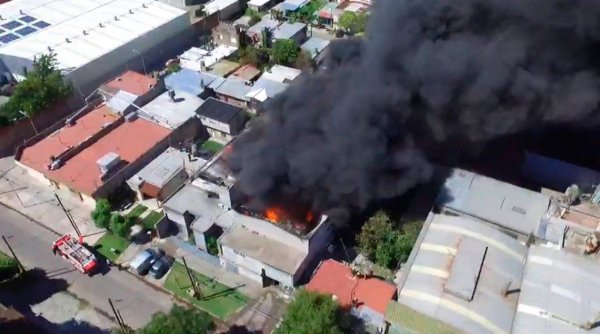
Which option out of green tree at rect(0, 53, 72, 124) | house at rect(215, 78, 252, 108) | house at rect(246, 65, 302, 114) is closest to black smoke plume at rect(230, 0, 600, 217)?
house at rect(246, 65, 302, 114)

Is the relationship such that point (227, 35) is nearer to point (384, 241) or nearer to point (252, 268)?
point (252, 268)

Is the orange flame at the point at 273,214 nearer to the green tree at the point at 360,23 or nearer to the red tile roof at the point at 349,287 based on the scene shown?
the red tile roof at the point at 349,287

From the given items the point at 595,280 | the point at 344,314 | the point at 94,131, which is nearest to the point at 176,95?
the point at 94,131

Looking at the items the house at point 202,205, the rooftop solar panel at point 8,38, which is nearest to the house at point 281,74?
the house at point 202,205

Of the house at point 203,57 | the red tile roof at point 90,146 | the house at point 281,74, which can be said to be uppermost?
the house at point 281,74

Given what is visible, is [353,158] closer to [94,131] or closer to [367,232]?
[367,232]

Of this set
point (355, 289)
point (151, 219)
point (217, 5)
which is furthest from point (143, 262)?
point (217, 5)
